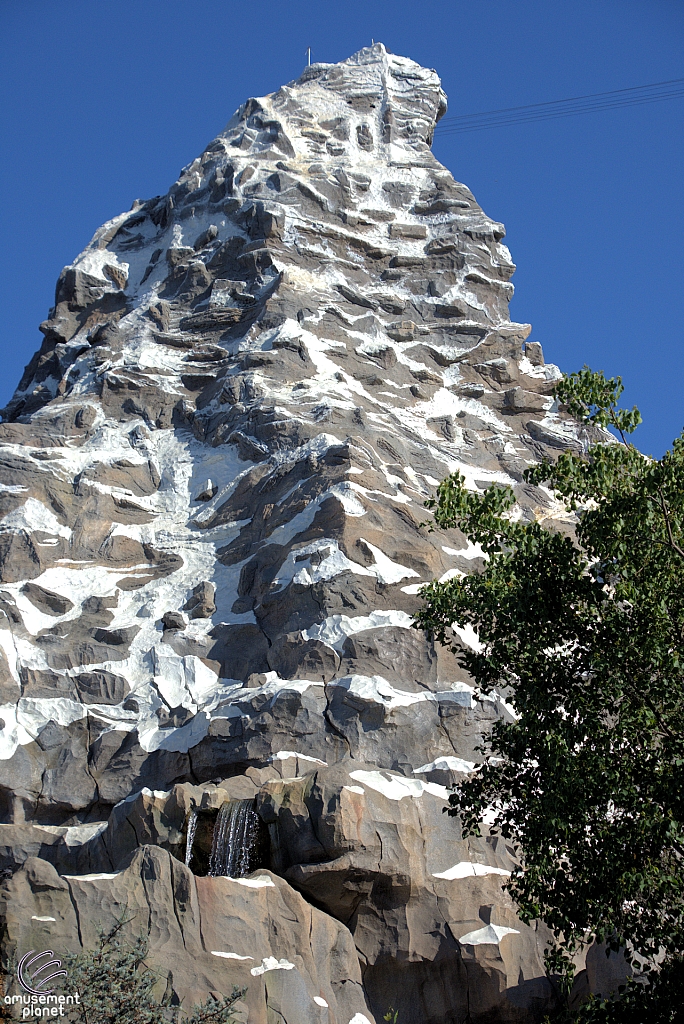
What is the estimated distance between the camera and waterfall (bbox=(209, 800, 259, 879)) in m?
24.2

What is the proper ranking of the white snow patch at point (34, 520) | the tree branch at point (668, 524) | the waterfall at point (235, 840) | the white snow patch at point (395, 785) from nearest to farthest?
A: the tree branch at point (668, 524), the waterfall at point (235, 840), the white snow patch at point (395, 785), the white snow patch at point (34, 520)

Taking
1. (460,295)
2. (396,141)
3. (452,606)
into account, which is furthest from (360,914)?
(396,141)

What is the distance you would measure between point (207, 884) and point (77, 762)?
1186 centimetres

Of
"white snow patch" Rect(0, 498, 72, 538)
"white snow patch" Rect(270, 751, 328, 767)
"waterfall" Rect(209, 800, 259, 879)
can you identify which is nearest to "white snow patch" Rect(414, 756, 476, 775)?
"white snow patch" Rect(270, 751, 328, 767)

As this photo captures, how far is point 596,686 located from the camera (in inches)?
632

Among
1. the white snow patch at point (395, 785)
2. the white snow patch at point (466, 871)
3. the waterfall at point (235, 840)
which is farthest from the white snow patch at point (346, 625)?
the white snow patch at point (466, 871)

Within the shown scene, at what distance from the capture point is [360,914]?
78.0 feet

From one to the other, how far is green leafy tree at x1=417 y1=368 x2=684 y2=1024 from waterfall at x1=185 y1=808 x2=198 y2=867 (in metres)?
10.4

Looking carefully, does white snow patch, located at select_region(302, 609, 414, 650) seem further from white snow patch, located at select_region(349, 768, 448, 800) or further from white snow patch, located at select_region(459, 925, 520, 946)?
white snow patch, located at select_region(459, 925, 520, 946)

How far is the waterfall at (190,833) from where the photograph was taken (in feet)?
82.1

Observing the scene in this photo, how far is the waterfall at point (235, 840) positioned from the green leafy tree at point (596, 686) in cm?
882

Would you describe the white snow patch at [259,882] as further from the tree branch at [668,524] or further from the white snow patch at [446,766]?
the tree branch at [668,524]

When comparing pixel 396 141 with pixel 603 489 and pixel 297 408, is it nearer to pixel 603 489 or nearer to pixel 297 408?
pixel 297 408

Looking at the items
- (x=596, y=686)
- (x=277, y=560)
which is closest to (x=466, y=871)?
(x=596, y=686)
